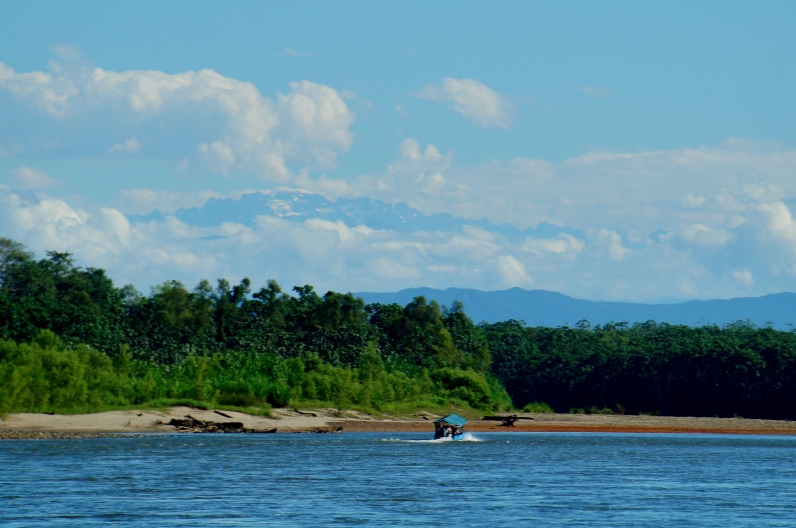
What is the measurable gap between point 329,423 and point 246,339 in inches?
1032

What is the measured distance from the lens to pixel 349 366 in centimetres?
11244

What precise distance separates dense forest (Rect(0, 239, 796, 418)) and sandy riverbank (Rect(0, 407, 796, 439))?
2.11 metres

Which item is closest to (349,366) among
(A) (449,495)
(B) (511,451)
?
(B) (511,451)

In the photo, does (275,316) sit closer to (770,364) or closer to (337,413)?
(337,413)

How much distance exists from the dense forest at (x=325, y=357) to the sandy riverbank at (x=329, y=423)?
211 centimetres

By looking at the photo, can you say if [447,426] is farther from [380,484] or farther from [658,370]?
[658,370]

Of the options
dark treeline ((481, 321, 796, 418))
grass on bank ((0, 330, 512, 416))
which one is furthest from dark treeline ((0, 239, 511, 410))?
dark treeline ((481, 321, 796, 418))

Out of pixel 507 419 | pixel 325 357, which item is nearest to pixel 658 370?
pixel 507 419

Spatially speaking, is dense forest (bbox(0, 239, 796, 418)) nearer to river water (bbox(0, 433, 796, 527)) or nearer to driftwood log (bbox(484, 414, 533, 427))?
driftwood log (bbox(484, 414, 533, 427))

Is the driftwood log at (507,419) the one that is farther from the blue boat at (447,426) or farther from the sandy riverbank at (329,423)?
the blue boat at (447,426)

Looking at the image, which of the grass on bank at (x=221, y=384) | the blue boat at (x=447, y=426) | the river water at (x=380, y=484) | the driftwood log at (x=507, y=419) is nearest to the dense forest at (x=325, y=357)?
the grass on bank at (x=221, y=384)

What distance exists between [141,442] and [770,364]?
78.7 metres

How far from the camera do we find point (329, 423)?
305 ft

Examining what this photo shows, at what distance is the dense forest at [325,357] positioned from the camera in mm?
87188
